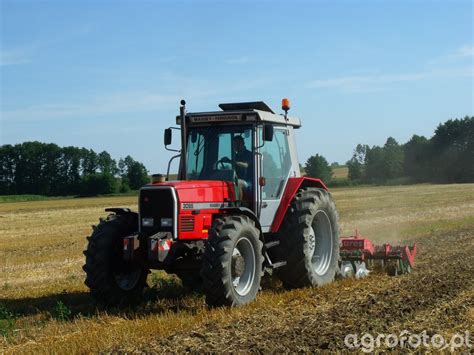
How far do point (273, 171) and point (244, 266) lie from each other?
1680 millimetres

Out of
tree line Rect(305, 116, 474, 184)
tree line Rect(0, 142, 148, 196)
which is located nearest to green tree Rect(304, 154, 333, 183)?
tree line Rect(305, 116, 474, 184)

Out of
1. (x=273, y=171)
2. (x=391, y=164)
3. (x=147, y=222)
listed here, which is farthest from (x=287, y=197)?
(x=391, y=164)

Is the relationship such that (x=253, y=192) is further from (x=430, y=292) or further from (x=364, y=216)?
(x=364, y=216)

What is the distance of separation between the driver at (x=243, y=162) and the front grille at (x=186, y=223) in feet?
3.25

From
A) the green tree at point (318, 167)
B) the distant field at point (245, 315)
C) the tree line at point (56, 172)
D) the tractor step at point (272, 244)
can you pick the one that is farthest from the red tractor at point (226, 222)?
the tree line at point (56, 172)

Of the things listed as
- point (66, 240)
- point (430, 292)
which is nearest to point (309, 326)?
point (430, 292)

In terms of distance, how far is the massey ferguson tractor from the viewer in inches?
281

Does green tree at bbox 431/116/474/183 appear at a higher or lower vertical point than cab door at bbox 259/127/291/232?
higher

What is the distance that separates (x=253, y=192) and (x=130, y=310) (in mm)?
2192

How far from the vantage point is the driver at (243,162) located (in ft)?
26.5

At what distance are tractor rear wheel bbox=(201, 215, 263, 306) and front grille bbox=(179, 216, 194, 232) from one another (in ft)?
1.55

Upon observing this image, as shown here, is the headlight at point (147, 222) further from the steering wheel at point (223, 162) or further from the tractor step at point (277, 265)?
the tractor step at point (277, 265)

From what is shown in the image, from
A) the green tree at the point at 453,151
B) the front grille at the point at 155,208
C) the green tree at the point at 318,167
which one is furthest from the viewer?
the green tree at the point at 453,151

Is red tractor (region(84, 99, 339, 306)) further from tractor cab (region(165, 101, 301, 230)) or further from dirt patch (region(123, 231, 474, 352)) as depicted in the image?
dirt patch (region(123, 231, 474, 352))
